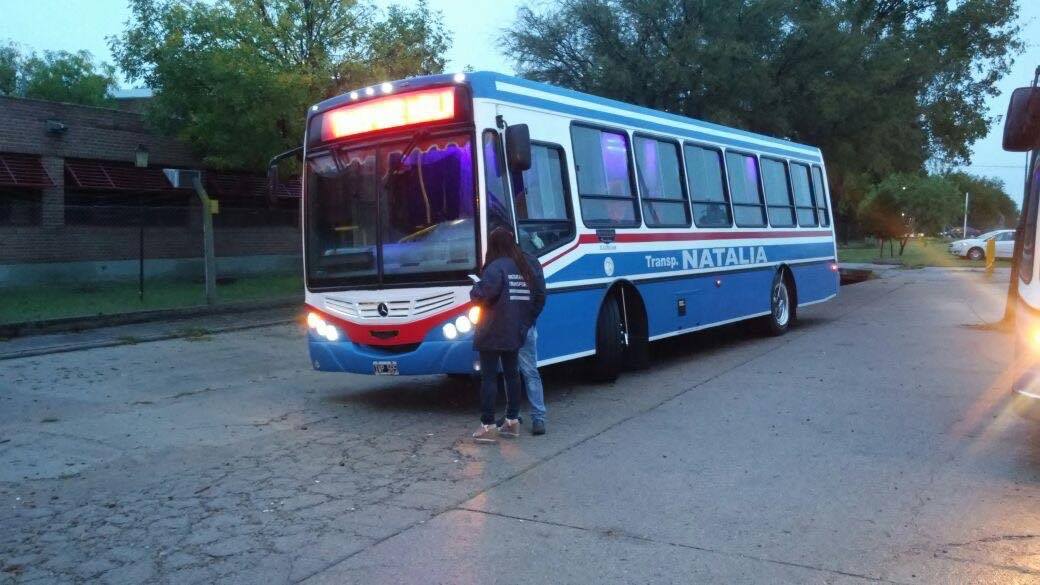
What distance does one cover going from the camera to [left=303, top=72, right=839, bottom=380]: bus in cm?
821

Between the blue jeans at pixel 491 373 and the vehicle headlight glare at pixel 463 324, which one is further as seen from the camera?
the vehicle headlight glare at pixel 463 324

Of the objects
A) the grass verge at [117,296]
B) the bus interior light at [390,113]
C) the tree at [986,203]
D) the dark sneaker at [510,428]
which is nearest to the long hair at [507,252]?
the dark sneaker at [510,428]

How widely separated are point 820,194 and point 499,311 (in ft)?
34.6

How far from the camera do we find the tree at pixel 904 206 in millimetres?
52584

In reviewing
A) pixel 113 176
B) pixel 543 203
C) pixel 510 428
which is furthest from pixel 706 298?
pixel 113 176

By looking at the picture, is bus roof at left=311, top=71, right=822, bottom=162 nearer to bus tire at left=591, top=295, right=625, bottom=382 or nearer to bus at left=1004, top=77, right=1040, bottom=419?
bus tire at left=591, top=295, right=625, bottom=382

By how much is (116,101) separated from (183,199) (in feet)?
52.4

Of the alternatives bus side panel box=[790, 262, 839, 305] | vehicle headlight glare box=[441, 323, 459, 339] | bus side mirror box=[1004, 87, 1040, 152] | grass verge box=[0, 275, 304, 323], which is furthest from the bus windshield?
grass verge box=[0, 275, 304, 323]

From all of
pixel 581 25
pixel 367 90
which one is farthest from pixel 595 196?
pixel 581 25

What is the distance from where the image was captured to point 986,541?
4996 millimetres

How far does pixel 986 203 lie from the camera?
351 ft

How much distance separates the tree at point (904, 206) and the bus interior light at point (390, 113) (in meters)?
48.0

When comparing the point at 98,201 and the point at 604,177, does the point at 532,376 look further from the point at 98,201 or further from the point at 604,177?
the point at 98,201

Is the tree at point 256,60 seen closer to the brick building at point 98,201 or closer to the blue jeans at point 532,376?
the brick building at point 98,201
